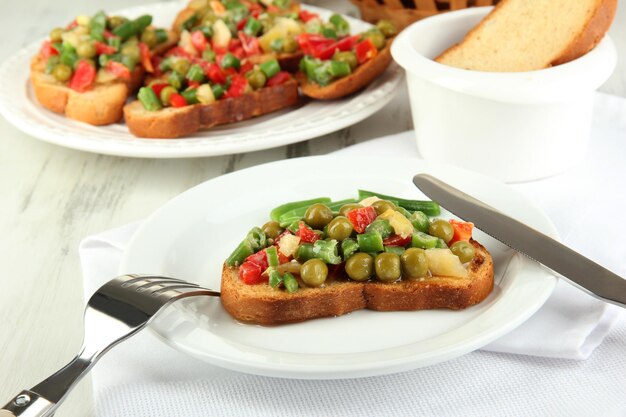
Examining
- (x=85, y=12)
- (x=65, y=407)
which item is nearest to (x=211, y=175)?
(x=65, y=407)

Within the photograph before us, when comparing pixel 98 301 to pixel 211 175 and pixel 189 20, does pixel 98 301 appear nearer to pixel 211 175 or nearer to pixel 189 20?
pixel 211 175

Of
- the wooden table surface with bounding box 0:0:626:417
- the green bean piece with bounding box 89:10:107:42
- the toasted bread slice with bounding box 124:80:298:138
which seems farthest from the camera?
the green bean piece with bounding box 89:10:107:42

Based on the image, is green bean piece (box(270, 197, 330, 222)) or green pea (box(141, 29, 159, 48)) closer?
green bean piece (box(270, 197, 330, 222))

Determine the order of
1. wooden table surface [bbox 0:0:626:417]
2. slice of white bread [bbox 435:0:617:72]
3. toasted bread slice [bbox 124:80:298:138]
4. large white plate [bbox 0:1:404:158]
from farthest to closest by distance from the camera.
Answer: toasted bread slice [bbox 124:80:298:138]
large white plate [bbox 0:1:404:158]
slice of white bread [bbox 435:0:617:72]
wooden table surface [bbox 0:0:626:417]

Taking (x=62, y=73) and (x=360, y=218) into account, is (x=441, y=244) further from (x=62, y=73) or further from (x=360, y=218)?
(x=62, y=73)

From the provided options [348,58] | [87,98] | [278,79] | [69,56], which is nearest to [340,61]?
[348,58]

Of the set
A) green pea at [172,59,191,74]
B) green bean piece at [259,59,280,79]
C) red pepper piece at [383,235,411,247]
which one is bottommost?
green bean piece at [259,59,280,79]

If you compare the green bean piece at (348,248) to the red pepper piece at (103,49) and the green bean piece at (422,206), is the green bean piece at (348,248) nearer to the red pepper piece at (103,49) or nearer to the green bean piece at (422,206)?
the green bean piece at (422,206)

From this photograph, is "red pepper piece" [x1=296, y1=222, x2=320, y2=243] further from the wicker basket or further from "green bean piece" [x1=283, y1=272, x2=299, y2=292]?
the wicker basket

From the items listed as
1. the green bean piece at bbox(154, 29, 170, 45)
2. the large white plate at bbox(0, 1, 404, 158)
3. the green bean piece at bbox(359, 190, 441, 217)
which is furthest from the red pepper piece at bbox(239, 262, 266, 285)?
the green bean piece at bbox(154, 29, 170, 45)
